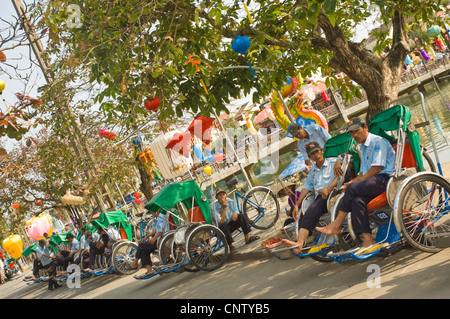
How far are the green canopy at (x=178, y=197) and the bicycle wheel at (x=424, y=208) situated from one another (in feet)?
15.2

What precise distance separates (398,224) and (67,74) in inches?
346

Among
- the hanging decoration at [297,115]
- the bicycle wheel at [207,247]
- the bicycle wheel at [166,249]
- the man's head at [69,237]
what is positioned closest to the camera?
the bicycle wheel at [207,247]

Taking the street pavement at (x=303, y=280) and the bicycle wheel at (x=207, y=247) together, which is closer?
the street pavement at (x=303, y=280)

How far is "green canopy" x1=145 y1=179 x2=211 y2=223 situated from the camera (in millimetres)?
8656

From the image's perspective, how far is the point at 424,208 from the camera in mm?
4738

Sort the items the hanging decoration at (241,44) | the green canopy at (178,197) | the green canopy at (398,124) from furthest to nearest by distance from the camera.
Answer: the green canopy at (178,197)
the hanging decoration at (241,44)
the green canopy at (398,124)

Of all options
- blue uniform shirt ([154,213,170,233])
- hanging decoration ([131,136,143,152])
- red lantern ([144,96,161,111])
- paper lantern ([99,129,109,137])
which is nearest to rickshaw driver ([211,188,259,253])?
blue uniform shirt ([154,213,170,233])

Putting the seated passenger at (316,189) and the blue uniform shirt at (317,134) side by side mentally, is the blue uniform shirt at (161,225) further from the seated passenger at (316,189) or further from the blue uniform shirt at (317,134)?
the seated passenger at (316,189)

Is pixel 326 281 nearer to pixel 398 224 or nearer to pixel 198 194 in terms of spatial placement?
pixel 398 224

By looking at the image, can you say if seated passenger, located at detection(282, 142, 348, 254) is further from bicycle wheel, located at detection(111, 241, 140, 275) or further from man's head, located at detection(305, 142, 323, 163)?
bicycle wheel, located at detection(111, 241, 140, 275)

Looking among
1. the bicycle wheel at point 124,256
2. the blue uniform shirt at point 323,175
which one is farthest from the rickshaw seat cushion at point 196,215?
the bicycle wheel at point 124,256

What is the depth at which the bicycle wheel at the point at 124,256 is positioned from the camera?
1195 cm

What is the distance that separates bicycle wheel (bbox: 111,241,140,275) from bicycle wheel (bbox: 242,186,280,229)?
3.69 metres

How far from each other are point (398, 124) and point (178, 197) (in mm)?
4641
